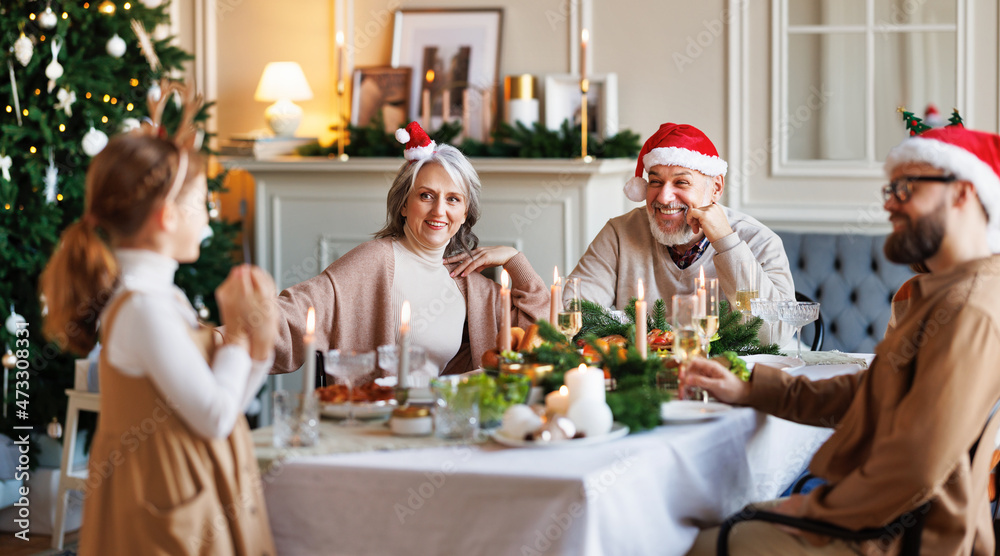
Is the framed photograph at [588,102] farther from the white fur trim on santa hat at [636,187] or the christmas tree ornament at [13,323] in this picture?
the christmas tree ornament at [13,323]

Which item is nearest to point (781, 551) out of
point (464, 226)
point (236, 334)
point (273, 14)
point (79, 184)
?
point (236, 334)

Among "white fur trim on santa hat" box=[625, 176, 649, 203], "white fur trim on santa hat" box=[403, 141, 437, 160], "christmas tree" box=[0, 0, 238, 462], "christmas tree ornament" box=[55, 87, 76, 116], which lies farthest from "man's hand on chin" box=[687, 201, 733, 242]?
"christmas tree ornament" box=[55, 87, 76, 116]

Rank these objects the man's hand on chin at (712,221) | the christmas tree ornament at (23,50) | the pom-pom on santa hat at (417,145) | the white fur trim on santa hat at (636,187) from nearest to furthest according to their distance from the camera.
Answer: the pom-pom on santa hat at (417,145) < the man's hand on chin at (712,221) < the white fur trim on santa hat at (636,187) < the christmas tree ornament at (23,50)

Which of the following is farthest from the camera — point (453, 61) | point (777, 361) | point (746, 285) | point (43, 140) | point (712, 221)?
point (453, 61)

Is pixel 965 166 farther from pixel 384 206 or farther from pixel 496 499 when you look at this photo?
pixel 384 206

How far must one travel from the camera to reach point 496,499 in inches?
66.7

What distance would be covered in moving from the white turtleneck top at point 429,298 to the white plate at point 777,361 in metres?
0.87

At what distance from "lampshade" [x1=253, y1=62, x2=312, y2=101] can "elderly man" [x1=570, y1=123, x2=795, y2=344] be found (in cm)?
222

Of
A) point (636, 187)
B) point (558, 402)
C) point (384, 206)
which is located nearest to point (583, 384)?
point (558, 402)

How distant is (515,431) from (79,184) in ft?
9.09

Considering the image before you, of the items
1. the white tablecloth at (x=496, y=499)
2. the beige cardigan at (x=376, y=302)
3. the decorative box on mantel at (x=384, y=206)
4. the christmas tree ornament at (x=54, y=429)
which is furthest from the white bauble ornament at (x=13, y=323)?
the white tablecloth at (x=496, y=499)

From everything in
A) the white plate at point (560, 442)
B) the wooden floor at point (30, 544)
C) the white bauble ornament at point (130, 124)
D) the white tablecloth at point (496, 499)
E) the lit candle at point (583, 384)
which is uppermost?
the white bauble ornament at point (130, 124)

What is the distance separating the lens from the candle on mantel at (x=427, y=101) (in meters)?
5.07

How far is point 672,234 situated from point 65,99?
2.34m
